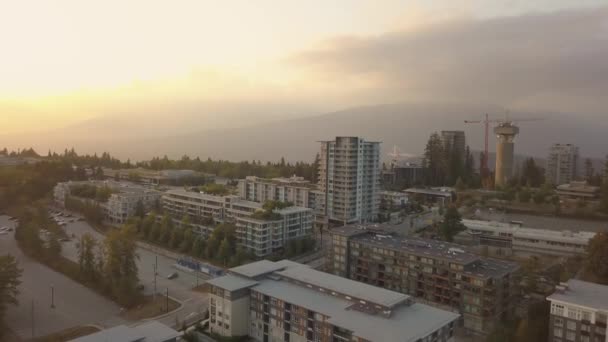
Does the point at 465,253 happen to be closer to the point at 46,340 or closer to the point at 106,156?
the point at 46,340

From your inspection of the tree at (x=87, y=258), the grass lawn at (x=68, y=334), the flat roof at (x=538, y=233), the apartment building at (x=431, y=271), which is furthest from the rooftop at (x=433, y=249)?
the tree at (x=87, y=258)

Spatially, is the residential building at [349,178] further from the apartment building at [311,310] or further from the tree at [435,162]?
the tree at [435,162]

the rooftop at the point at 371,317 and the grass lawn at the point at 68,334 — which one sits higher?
the rooftop at the point at 371,317

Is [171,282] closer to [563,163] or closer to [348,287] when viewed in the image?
[348,287]

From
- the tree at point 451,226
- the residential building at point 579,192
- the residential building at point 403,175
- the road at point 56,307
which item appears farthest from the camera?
the residential building at point 403,175

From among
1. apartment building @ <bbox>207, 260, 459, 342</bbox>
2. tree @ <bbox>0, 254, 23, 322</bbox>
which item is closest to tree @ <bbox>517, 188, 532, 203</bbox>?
apartment building @ <bbox>207, 260, 459, 342</bbox>

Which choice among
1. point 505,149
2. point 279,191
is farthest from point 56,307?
point 505,149

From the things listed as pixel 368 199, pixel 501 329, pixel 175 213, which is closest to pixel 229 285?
pixel 501 329
